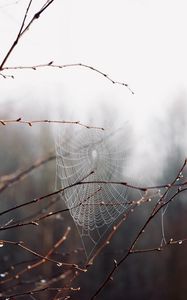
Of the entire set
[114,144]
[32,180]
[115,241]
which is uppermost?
[114,144]

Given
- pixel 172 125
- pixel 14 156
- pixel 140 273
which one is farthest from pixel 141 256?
pixel 14 156

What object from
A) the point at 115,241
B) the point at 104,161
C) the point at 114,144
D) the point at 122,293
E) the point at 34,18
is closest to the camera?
the point at 34,18

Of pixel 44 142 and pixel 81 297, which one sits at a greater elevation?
pixel 44 142

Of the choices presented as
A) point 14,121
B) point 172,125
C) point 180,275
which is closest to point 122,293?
point 180,275

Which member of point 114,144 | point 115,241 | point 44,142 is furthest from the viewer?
point 44,142

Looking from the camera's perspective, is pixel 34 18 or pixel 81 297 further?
pixel 81 297

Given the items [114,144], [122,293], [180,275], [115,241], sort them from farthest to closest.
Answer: [115,241] → [122,293] → [180,275] → [114,144]

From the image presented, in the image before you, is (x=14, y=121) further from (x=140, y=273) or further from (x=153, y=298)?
(x=140, y=273)

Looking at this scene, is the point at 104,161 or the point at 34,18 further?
the point at 104,161

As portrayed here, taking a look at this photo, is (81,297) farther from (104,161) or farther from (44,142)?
(104,161)
